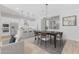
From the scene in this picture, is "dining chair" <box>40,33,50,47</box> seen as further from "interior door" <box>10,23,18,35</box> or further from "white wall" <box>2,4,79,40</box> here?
"interior door" <box>10,23,18,35</box>

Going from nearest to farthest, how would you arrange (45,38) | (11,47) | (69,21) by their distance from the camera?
(11,47) < (69,21) < (45,38)

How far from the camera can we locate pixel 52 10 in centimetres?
258

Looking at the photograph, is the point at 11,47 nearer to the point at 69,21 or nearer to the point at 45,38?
the point at 45,38

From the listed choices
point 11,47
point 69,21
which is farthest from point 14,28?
point 69,21

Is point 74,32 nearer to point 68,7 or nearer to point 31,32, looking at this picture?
point 68,7

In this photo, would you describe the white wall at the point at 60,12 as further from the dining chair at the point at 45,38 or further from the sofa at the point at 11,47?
the sofa at the point at 11,47

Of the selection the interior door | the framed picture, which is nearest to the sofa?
the interior door

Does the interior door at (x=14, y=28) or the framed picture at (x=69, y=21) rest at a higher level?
the framed picture at (x=69, y=21)

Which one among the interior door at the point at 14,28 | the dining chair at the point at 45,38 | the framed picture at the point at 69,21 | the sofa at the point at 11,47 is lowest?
the sofa at the point at 11,47

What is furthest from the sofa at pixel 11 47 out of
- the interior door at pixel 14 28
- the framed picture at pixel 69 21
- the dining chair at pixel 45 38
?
the framed picture at pixel 69 21
